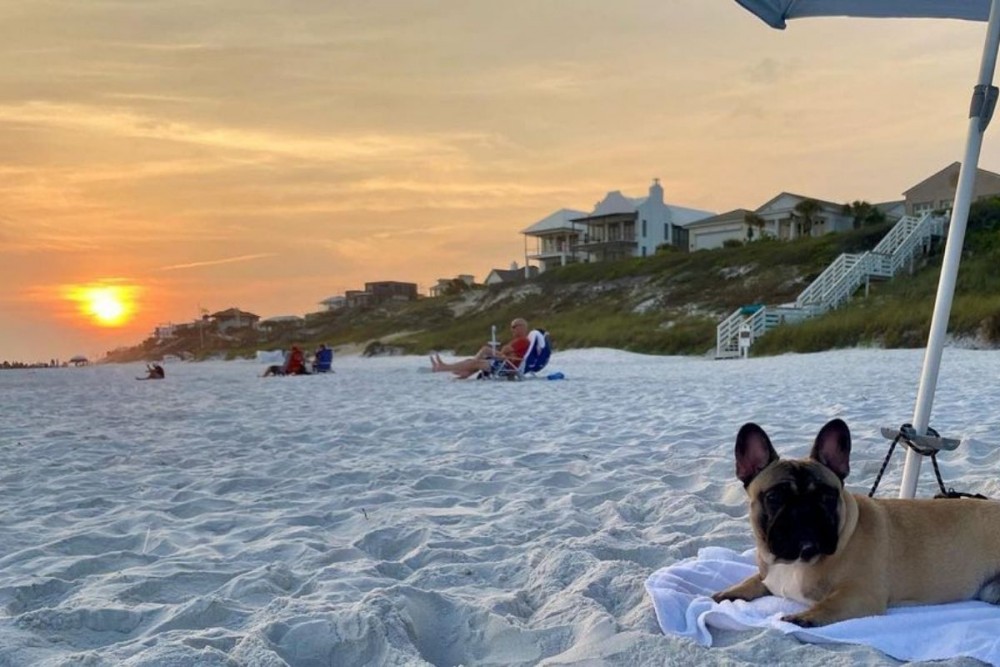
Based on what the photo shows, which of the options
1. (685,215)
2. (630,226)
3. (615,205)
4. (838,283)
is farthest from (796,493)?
(685,215)

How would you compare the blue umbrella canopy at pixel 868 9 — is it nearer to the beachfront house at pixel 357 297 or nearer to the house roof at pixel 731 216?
the house roof at pixel 731 216

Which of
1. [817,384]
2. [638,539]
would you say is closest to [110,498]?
[638,539]

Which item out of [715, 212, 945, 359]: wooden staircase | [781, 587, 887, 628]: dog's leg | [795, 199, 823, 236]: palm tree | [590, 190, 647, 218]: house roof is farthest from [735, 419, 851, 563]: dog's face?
[590, 190, 647, 218]: house roof

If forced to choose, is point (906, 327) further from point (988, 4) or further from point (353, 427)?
point (988, 4)

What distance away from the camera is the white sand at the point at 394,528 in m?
2.87

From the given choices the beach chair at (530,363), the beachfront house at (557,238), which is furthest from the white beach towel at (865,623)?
the beachfront house at (557,238)

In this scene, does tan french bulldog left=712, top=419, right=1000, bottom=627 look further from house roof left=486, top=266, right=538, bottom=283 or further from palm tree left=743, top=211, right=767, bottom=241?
house roof left=486, top=266, right=538, bottom=283

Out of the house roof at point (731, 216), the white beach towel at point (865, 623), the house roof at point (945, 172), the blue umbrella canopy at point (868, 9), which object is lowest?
the white beach towel at point (865, 623)

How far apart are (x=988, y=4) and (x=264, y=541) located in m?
4.88

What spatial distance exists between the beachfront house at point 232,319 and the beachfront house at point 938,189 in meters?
71.2

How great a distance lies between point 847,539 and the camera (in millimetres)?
2934

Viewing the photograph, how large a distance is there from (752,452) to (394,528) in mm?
2207

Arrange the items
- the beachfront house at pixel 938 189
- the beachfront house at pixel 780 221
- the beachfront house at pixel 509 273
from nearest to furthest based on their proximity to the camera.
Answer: the beachfront house at pixel 938 189 → the beachfront house at pixel 780 221 → the beachfront house at pixel 509 273

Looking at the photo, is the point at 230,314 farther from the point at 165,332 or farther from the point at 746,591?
the point at 746,591
